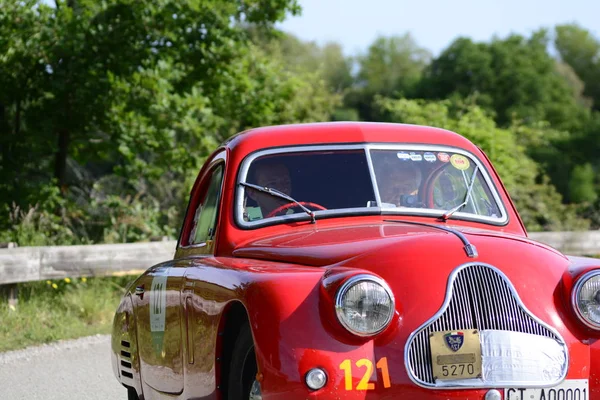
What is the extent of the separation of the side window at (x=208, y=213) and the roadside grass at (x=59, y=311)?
4.70m

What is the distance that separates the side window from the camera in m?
5.96

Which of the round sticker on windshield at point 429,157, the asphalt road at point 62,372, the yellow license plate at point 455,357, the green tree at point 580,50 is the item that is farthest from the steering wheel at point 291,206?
the green tree at point 580,50

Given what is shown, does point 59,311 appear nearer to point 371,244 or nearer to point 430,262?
point 371,244

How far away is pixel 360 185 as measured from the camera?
5703 millimetres

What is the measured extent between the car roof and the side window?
234mm

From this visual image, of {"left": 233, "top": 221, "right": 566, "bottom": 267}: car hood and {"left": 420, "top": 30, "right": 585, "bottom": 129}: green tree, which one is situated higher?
{"left": 420, "top": 30, "right": 585, "bottom": 129}: green tree

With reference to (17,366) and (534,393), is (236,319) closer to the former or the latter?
(534,393)

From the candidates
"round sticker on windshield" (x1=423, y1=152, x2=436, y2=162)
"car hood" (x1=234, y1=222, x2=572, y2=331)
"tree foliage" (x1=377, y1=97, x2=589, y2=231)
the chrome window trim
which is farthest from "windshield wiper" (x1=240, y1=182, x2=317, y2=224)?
"tree foliage" (x1=377, y1=97, x2=589, y2=231)

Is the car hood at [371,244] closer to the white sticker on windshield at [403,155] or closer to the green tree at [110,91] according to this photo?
the white sticker on windshield at [403,155]

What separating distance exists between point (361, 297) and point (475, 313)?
47 centimetres

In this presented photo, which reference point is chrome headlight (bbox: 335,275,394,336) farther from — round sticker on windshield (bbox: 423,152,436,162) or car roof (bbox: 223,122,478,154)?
round sticker on windshield (bbox: 423,152,436,162)

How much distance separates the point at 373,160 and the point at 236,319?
151 centimetres

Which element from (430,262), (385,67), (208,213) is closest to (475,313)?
(430,262)

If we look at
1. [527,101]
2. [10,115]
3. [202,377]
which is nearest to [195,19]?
[10,115]
